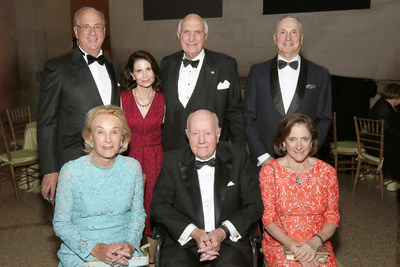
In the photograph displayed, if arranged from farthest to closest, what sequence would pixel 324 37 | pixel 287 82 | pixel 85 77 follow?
pixel 324 37, pixel 287 82, pixel 85 77

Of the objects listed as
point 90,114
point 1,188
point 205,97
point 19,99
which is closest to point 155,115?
point 205,97

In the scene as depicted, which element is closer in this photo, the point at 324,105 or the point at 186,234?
the point at 186,234

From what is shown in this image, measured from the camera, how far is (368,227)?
4.55 m

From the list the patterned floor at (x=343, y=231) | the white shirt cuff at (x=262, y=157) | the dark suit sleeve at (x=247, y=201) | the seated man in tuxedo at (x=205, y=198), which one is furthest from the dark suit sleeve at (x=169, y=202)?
the patterned floor at (x=343, y=231)

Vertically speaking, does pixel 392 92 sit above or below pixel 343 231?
above

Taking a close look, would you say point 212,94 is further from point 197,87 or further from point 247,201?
point 247,201

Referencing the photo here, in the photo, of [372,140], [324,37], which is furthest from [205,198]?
[324,37]

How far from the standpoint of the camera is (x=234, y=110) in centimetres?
324

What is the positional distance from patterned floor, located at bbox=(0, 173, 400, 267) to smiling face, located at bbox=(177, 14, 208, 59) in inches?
85.4

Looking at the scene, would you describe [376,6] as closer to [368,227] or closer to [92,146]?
[368,227]

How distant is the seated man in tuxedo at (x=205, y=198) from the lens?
2.47 meters

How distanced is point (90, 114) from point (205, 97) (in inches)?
38.8

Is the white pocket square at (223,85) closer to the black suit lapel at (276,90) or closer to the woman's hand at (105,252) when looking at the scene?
the black suit lapel at (276,90)

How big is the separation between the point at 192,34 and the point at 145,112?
649 mm
